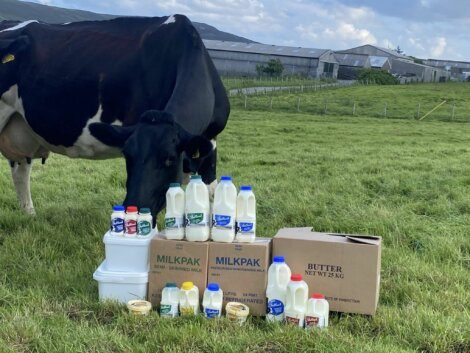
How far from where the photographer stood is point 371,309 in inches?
142

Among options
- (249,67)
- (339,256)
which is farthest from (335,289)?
(249,67)

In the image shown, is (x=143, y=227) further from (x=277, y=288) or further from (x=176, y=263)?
(x=277, y=288)

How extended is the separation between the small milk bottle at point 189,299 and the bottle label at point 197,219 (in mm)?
394

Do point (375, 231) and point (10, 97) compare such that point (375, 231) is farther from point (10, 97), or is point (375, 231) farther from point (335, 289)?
point (10, 97)

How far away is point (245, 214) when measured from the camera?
3627 millimetres

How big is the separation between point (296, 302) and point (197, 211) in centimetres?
87

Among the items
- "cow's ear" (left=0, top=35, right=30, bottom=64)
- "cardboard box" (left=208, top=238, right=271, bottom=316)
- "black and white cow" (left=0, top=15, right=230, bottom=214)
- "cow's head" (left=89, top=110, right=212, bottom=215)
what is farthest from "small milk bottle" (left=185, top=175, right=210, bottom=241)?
"cow's ear" (left=0, top=35, right=30, bottom=64)

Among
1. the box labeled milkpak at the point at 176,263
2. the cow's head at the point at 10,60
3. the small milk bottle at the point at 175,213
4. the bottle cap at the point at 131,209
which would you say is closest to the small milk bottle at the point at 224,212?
the box labeled milkpak at the point at 176,263

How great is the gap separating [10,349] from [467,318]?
2.78 meters

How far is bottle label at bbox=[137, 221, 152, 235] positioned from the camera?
3750 mm

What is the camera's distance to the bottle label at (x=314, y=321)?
3342mm

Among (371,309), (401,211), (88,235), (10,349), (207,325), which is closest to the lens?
(10,349)

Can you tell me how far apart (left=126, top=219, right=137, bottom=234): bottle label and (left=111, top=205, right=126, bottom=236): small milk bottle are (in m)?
0.04

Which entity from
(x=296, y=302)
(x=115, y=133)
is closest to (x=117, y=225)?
(x=115, y=133)
